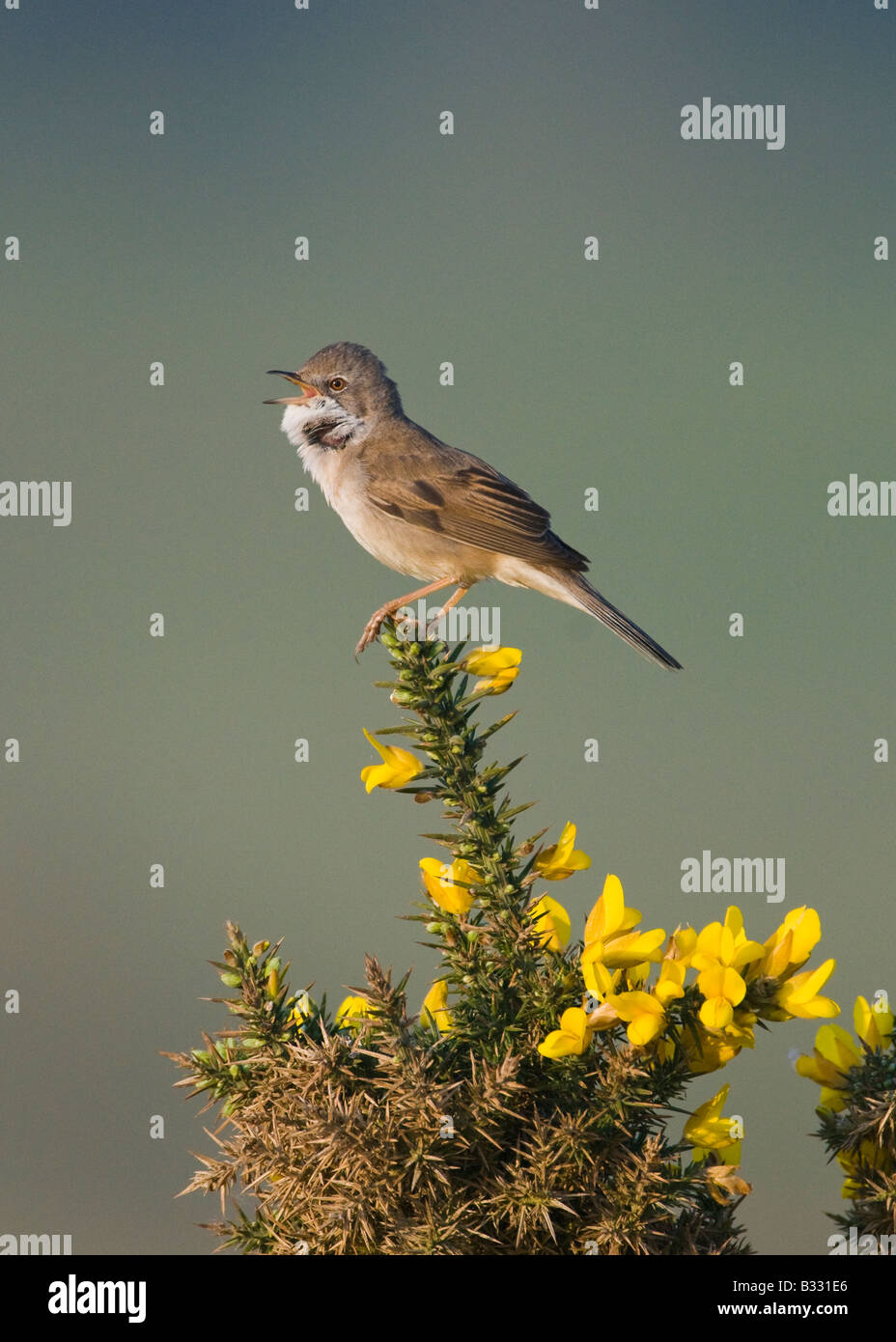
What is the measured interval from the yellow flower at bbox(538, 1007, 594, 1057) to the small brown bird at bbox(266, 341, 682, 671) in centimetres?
238

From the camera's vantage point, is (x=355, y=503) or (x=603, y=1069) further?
(x=355, y=503)

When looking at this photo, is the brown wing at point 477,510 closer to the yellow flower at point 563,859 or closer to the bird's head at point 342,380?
the bird's head at point 342,380

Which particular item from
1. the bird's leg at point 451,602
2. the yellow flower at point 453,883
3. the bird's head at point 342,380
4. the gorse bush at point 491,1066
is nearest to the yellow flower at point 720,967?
the gorse bush at point 491,1066

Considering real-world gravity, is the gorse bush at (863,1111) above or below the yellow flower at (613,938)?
below

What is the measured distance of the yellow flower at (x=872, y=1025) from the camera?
1.87 metres

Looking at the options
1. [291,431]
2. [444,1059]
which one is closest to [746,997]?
[444,1059]

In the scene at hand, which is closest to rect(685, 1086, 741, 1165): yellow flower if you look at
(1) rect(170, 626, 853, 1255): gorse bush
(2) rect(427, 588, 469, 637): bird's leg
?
(1) rect(170, 626, 853, 1255): gorse bush

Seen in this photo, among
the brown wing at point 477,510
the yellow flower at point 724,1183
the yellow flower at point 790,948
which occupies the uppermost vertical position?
the brown wing at point 477,510

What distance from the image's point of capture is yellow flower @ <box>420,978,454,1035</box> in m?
1.96

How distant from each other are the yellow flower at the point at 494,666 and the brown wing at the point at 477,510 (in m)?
2.22

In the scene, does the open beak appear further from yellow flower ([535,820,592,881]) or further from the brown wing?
yellow flower ([535,820,592,881])

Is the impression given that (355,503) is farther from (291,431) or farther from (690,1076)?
(690,1076)

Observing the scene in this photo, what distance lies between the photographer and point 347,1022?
1902 millimetres

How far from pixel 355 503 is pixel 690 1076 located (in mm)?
3113
